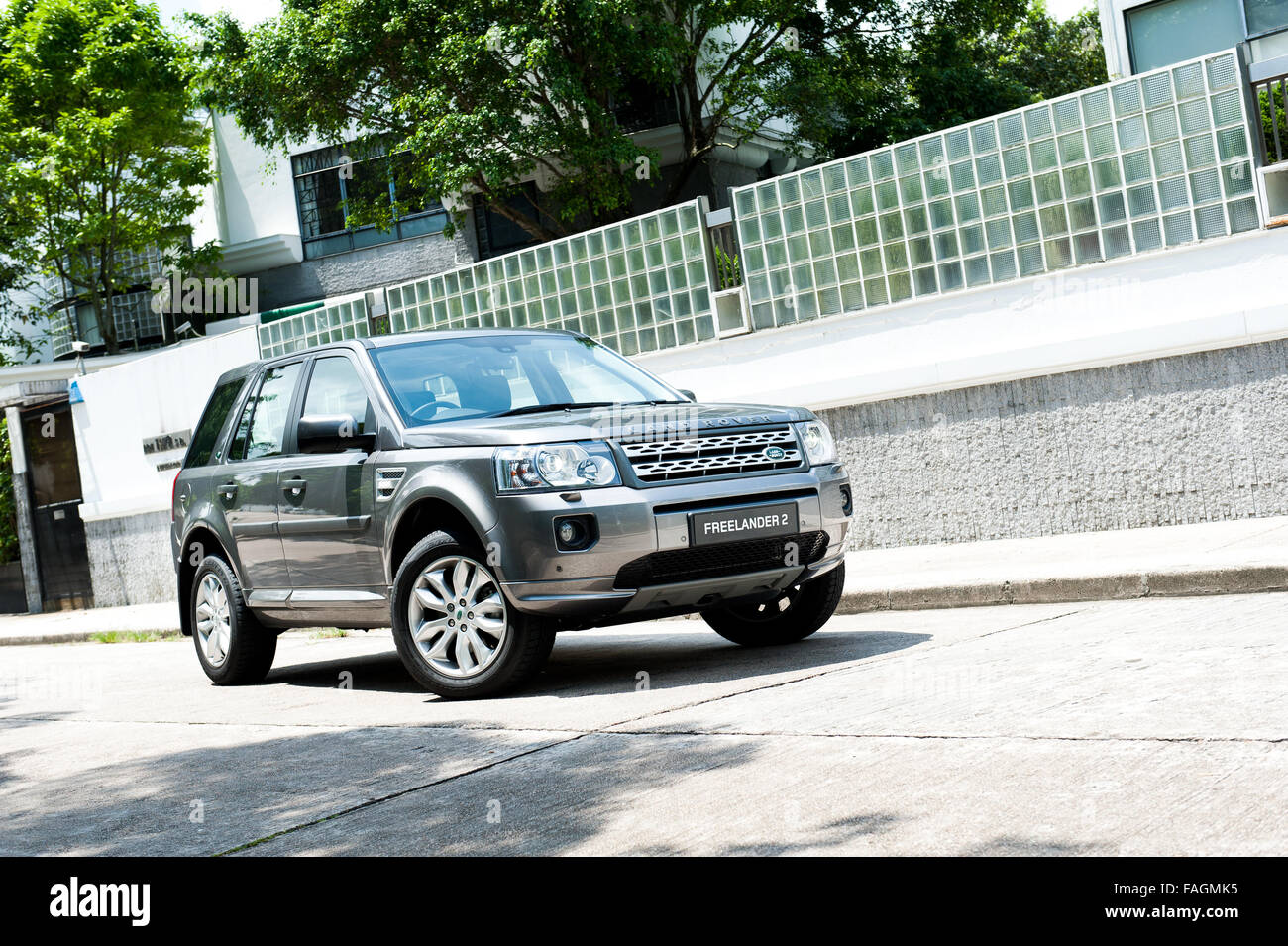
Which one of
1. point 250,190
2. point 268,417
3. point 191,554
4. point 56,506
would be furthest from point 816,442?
point 250,190

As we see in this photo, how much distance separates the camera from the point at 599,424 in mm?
6590

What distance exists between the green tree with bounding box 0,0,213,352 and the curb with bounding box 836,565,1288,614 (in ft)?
76.6

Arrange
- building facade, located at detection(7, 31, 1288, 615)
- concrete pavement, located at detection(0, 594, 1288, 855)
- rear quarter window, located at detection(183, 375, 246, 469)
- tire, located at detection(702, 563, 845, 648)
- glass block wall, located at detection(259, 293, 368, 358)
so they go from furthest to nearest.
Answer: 1. glass block wall, located at detection(259, 293, 368, 358)
2. building facade, located at detection(7, 31, 1288, 615)
3. rear quarter window, located at detection(183, 375, 246, 469)
4. tire, located at detection(702, 563, 845, 648)
5. concrete pavement, located at detection(0, 594, 1288, 855)

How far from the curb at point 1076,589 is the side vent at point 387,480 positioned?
358 cm

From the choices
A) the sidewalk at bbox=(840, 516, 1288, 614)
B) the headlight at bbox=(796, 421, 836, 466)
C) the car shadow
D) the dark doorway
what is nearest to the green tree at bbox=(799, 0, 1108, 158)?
the sidewalk at bbox=(840, 516, 1288, 614)

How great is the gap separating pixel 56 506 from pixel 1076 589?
18047mm

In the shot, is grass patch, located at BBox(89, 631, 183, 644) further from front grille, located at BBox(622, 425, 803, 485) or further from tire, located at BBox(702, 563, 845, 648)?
front grille, located at BBox(622, 425, 803, 485)

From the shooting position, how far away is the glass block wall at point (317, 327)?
17031 mm

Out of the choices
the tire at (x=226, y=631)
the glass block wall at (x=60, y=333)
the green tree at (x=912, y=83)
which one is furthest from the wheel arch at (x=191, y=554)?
the glass block wall at (x=60, y=333)

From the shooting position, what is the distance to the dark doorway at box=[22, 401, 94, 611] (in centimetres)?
2142

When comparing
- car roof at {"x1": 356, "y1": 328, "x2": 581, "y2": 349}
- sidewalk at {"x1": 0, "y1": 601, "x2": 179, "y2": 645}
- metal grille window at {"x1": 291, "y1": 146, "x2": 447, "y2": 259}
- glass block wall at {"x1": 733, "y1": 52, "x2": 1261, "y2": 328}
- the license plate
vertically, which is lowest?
sidewalk at {"x1": 0, "y1": 601, "x2": 179, "y2": 645}

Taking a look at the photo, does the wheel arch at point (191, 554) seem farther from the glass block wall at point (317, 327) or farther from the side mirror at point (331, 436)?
the glass block wall at point (317, 327)

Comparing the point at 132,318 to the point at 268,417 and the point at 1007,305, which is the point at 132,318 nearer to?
the point at 268,417

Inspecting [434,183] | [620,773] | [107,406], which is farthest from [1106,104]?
[107,406]
